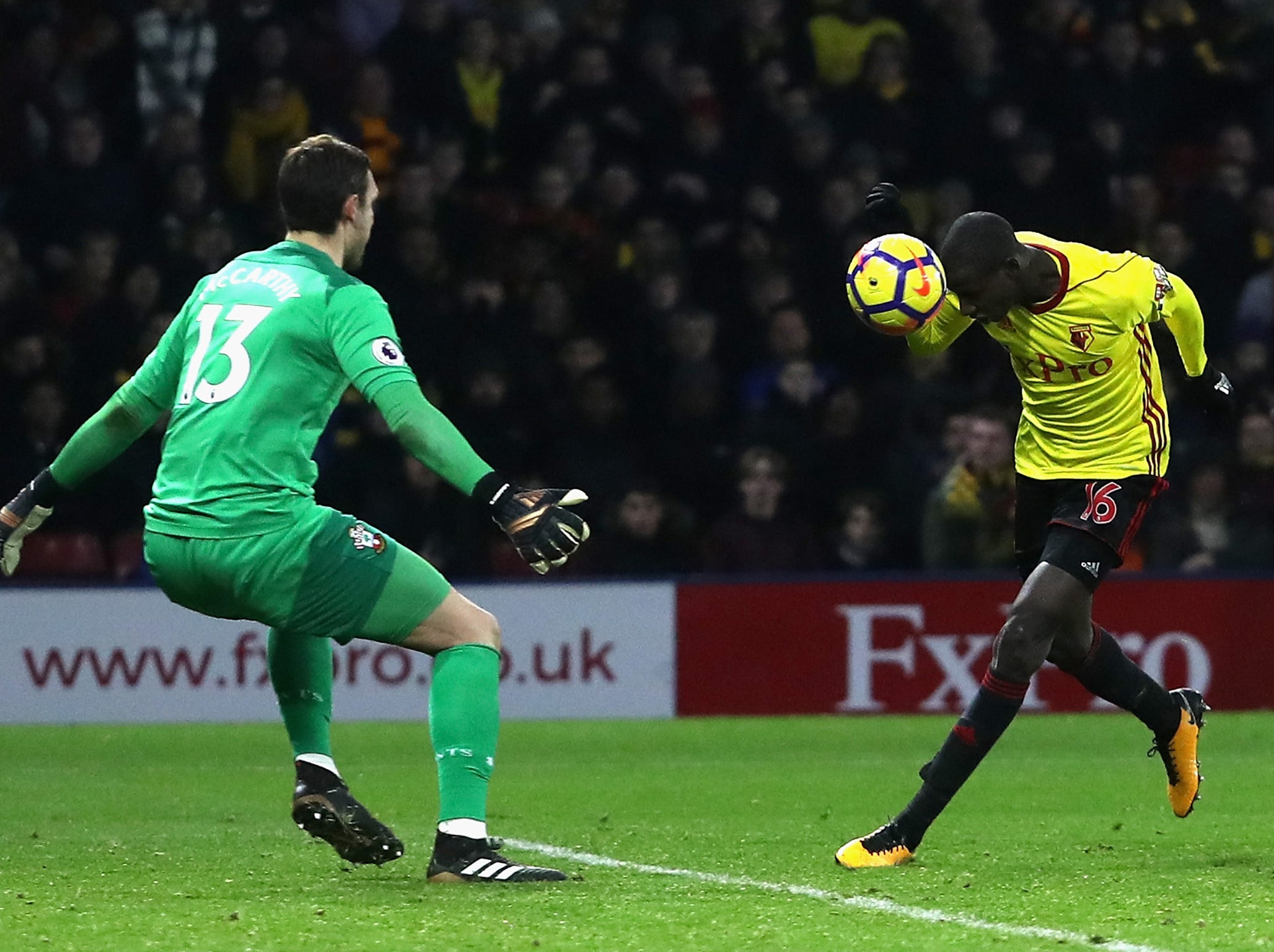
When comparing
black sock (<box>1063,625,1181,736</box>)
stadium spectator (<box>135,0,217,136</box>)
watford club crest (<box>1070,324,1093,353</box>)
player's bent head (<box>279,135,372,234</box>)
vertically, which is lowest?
black sock (<box>1063,625,1181,736</box>)

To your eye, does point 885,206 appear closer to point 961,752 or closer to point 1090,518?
point 1090,518

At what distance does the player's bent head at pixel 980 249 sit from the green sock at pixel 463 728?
188 centimetres

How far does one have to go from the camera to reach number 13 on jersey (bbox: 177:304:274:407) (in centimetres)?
569

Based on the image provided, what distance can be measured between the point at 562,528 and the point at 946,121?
10765mm

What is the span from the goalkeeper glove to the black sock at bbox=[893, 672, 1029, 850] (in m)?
2.56

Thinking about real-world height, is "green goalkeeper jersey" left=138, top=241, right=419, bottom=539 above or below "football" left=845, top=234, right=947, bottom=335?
below

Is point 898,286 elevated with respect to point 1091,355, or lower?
elevated

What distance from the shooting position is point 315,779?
6059 mm

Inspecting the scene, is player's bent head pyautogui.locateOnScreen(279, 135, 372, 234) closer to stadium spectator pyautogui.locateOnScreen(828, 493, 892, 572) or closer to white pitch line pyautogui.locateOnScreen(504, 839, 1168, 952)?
white pitch line pyautogui.locateOnScreen(504, 839, 1168, 952)

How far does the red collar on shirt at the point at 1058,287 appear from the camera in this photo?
22.0ft

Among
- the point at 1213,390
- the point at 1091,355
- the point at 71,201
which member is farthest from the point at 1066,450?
the point at 71,201

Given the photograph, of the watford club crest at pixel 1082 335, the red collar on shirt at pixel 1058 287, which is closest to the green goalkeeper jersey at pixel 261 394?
the red collar on shirt at pixel 1058 287

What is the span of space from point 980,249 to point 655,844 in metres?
2.16

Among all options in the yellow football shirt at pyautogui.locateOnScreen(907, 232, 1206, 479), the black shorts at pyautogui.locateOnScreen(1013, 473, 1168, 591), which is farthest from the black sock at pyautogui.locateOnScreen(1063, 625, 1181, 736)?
the yellow football shirt at pyautogui.locateOnScreen(907, 232, 1206, 479)
